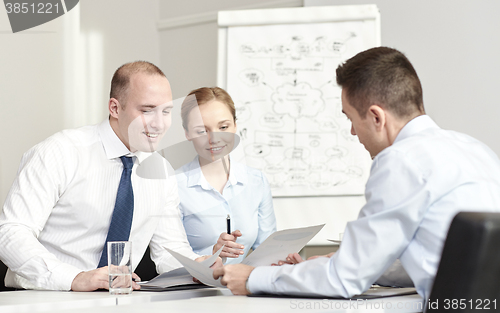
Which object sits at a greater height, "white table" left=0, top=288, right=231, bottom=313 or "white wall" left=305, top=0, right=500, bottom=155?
"white wall" left=305, top=0, right=500, bottom=155

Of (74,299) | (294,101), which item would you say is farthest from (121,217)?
(294,101)

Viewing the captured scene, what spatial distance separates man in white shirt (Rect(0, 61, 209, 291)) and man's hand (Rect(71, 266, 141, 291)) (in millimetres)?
232

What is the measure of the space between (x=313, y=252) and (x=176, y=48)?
5.96 feet

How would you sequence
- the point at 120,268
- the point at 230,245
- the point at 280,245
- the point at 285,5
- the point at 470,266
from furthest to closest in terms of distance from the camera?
the point at 285,5
the point at 230,245
the point at 280,245
the point at 120,268
the point at 470,266

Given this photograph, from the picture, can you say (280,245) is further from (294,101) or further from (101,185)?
(294,101)

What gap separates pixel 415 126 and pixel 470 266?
43cm

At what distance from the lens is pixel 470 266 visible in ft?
2.48

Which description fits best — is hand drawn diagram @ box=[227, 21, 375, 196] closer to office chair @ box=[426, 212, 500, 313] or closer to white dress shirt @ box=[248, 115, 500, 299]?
white dress shirt @ box=[248, 115, 500, 299]

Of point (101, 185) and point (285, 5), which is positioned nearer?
point (101, 185)

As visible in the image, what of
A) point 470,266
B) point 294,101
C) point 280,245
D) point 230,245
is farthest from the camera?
point 294,101

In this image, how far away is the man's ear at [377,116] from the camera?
3.80 feet

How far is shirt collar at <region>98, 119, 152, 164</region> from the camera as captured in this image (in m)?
1.74

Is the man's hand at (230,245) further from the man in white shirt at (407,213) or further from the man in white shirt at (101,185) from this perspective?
the man in white shirt at (407,213)

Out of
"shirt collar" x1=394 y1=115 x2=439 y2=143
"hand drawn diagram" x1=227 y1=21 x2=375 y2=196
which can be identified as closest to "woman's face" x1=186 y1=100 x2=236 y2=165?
"shirt collar" x1=394 y1=115 x2=439 y2=143
